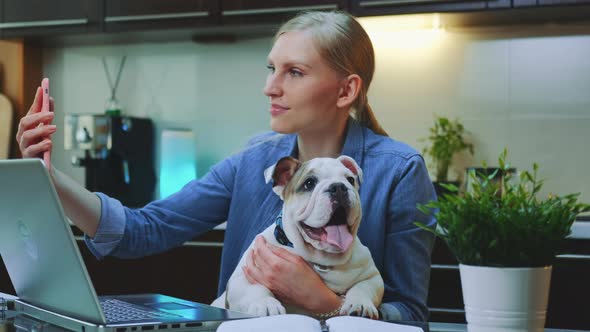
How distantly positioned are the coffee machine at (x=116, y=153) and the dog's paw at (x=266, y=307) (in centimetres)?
212

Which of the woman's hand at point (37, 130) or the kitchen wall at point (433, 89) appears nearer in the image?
the woman's hand at point (37, 130)

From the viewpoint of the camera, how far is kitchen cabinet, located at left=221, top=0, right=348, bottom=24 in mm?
3049

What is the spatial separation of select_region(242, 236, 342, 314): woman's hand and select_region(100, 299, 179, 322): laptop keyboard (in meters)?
0.20

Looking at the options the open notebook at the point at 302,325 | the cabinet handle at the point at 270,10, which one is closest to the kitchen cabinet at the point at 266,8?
the cabinet handle at the point at 270,10

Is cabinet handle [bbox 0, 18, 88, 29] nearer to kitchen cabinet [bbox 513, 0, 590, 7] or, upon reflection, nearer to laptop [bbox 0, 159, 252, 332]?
kitchen cabinet [bbox 513, 0, 590, 7]

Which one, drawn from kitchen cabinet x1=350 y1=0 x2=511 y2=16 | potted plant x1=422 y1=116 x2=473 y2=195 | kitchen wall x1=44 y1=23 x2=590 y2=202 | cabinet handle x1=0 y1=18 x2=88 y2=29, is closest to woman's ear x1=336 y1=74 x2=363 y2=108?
kitchen cabinet x1=350 y1=0 x2=511 y2=16

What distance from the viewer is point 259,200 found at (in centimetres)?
159

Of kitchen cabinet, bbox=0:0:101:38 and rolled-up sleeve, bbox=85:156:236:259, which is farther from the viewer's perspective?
kitchen cabinet, bbox=0:0:101:38

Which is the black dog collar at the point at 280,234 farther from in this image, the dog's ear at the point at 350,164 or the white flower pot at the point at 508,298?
the white flower pot at the point at 508,298

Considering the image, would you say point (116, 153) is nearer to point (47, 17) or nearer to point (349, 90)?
point (47, 17)

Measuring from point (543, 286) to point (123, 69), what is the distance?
2910 millimetres

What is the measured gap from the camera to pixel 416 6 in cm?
293

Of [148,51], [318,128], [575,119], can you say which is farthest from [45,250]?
[148,51]

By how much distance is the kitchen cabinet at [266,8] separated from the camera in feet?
10.0
